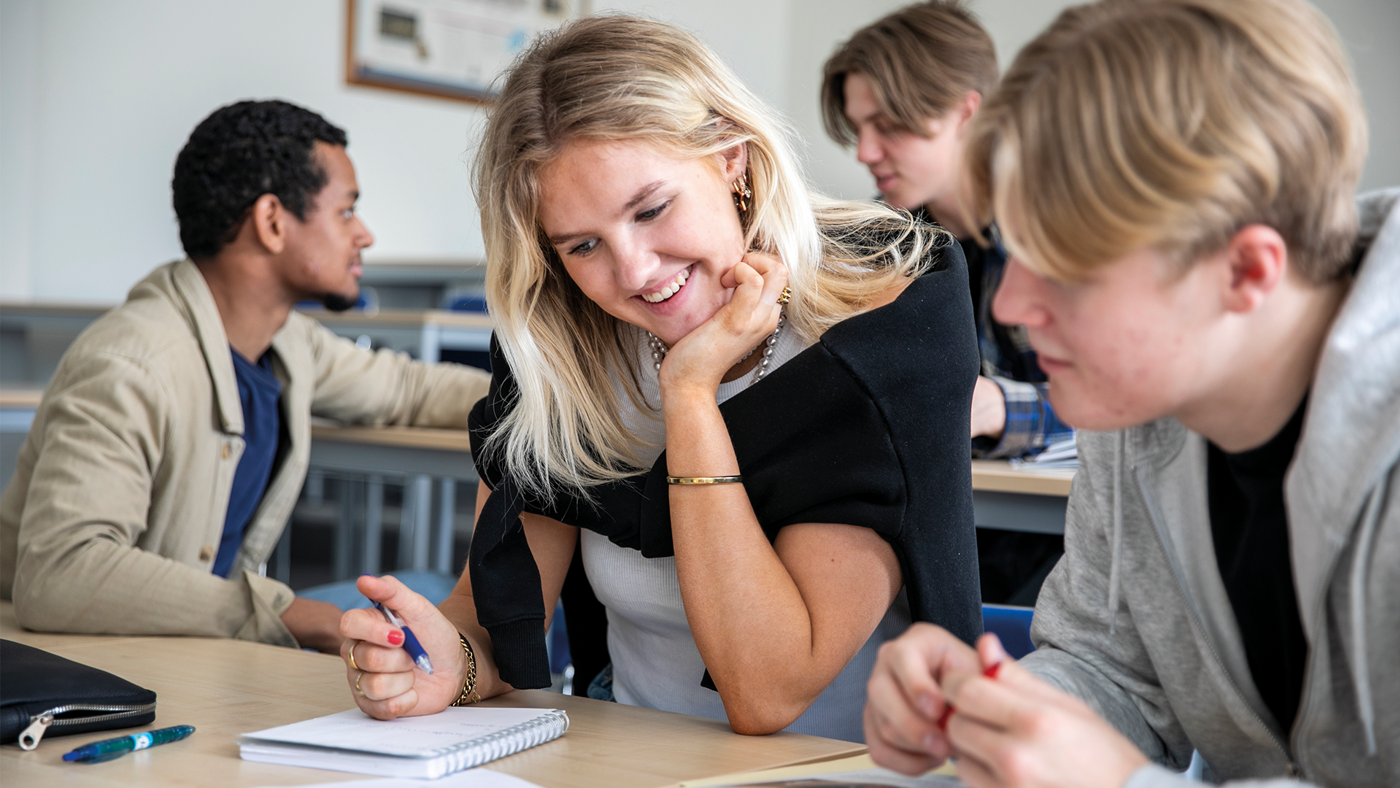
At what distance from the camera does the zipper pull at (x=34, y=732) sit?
0.87m

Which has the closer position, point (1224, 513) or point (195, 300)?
point (1224, 513)

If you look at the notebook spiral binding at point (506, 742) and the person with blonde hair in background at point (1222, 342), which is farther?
the notebook spiral binding at point (506, 742)

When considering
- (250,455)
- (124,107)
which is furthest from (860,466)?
(124,107)

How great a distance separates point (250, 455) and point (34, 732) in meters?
1.02

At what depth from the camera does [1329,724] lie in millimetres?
712

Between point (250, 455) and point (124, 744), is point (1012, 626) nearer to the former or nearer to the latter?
point (124, 744)

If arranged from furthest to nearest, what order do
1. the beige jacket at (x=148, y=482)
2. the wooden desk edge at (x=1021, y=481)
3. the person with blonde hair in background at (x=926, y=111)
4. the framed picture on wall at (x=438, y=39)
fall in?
the framed picture on wall at (x=438, y=39), the person with blonde hair in background at (x=926, y=111), the wooden desk edge at (x=1021, y=481), the beige jacket at (x=148, y=482)

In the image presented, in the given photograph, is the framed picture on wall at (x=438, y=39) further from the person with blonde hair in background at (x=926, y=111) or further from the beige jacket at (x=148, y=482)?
the beige jacket at (x=148, y=482)

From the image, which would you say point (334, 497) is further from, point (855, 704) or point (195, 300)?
point (855, 704)

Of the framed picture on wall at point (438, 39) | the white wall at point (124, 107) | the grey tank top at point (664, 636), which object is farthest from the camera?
the framed picture on wall at point (438, 39)

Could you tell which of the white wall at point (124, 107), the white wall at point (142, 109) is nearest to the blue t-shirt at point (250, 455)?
the white wall at point (142, 109)

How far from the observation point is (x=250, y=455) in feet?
6.09

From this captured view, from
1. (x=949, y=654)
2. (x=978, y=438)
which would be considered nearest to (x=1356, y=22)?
(x=978, y=438)

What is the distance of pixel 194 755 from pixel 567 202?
0.59 metres
